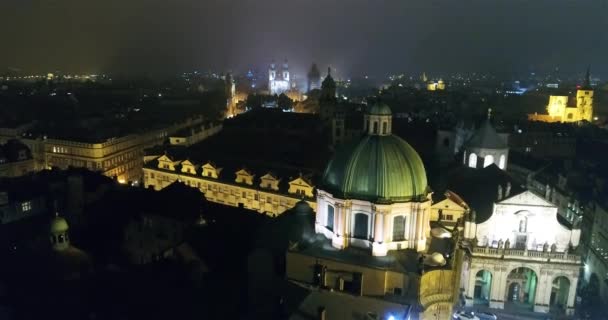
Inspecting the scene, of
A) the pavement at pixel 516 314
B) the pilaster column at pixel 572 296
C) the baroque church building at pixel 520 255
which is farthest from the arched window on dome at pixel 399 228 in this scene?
the pilaster column at pixel 572 296

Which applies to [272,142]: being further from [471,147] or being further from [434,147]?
[471,147]

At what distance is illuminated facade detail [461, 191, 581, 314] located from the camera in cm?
4406

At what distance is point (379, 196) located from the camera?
31281mm

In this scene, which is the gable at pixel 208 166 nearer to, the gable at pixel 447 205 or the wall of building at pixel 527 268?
the gable at pixel 447 205

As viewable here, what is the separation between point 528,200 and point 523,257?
203 inches

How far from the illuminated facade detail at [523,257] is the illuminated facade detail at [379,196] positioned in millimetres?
15481

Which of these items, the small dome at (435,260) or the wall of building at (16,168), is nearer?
the small dome at (435,260)

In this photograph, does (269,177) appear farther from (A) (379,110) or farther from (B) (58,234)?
(A) (379,110)

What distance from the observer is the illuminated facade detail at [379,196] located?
3130 centimetres

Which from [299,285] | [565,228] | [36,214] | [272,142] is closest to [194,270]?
[299,285]

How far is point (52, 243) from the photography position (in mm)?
34875

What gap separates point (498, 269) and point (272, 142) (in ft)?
142

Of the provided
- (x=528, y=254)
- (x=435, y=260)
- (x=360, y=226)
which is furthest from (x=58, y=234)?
(x=528, y=254)

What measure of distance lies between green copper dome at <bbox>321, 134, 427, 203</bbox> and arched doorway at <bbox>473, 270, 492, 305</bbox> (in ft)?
59.4
